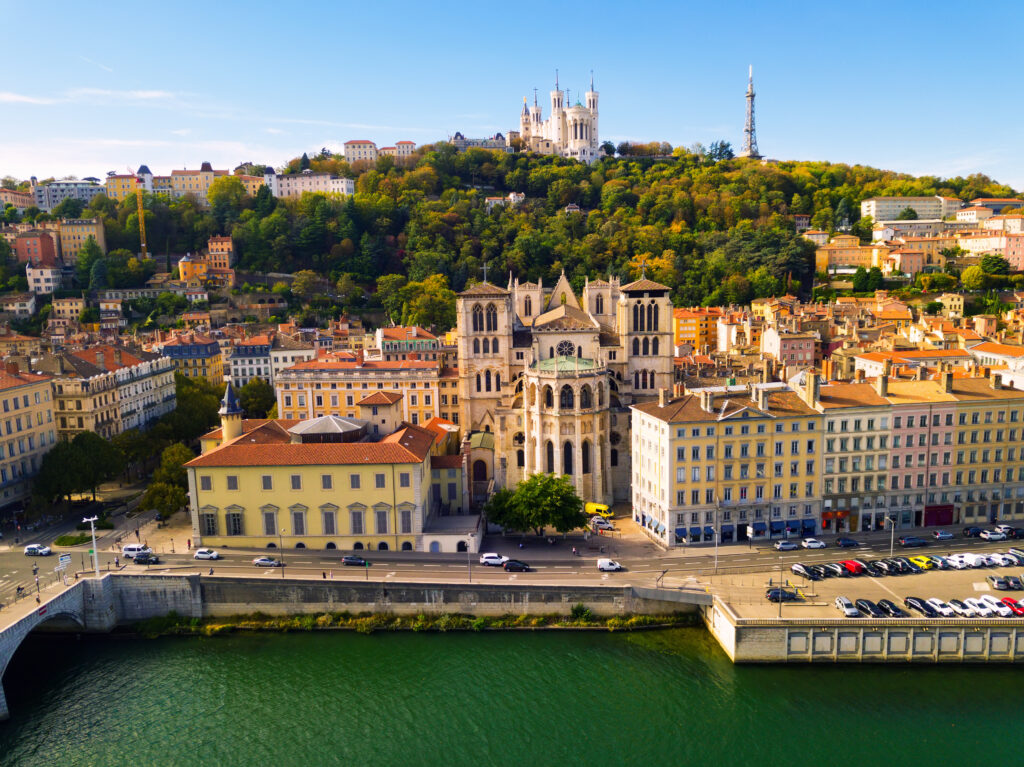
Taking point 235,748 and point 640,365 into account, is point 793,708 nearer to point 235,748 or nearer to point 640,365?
Result: point 235,748

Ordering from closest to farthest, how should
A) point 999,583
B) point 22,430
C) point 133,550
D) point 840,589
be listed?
point 999,583 → point 840,589 → point 133,550 → point 22,430

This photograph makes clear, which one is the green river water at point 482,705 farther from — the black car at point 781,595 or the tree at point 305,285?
the tree at point 305,285

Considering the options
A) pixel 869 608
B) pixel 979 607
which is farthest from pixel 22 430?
pixel 979 607

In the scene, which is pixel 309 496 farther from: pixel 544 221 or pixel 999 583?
pixel 544 221

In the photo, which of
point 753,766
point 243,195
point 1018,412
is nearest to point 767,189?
point 243,195

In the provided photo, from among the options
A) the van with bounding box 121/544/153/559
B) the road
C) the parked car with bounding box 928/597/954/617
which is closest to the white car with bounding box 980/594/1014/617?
the parked car with bounding box 928/597/954/617
